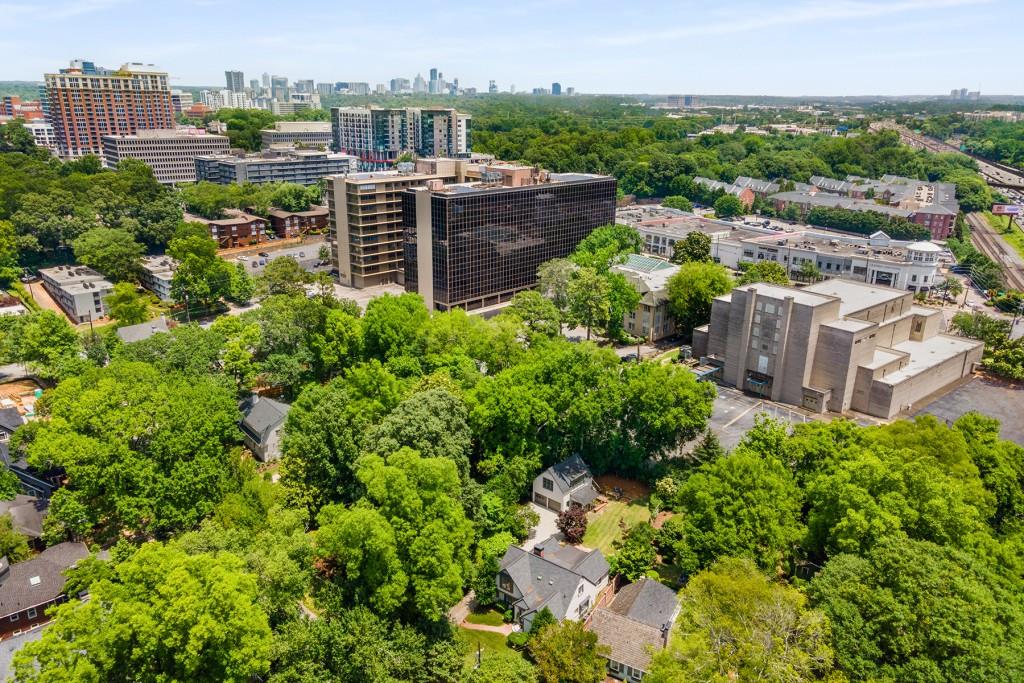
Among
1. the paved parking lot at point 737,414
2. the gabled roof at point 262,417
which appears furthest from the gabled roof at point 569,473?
the gabled roof at point 262,417

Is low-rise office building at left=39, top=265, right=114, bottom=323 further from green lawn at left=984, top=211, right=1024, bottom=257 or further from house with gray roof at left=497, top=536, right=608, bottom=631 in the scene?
green lawn at left=984, top=211, right=1024, bottom=257

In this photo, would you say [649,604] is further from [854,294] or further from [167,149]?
[167,149]

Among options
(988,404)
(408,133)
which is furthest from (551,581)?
(408,133)

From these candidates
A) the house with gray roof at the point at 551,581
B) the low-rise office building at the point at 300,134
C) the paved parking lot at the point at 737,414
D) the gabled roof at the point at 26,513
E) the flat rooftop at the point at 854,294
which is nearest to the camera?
the house with gray roof at the point at 551,581

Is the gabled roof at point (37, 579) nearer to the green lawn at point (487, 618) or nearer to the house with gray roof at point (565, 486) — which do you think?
the green lawn at point (487, 618)

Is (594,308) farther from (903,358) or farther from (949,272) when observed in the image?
(949,272)

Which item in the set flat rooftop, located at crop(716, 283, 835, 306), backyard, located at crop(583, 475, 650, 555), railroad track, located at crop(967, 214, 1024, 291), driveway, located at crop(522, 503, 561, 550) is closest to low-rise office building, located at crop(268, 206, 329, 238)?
flat rooftop, located at crop(716, 283, 835, 306)
